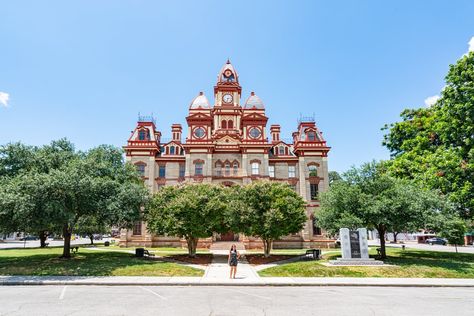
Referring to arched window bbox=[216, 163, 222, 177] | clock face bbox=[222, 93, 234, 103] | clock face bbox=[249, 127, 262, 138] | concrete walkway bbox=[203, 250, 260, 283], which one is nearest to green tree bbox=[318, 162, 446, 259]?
concrete walkway bbox=[203, 250, 260, 283]

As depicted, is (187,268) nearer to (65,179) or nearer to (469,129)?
(65,179)

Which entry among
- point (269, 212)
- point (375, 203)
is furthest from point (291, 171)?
point (375, 203)

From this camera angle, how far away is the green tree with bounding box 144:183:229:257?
25094mm

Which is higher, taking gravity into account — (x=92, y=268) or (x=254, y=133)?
(x=254, y=133)

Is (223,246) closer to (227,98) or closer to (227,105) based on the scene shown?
(227,105)

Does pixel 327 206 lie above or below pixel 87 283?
above

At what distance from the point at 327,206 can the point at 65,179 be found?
20107mm

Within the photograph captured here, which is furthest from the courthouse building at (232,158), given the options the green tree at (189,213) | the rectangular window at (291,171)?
the green tree at (189,213)

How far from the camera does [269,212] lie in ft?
82.6

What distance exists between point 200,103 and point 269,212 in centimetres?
2631

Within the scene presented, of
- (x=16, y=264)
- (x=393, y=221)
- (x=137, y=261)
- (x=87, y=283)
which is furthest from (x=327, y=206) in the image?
(x=16, y=264)
